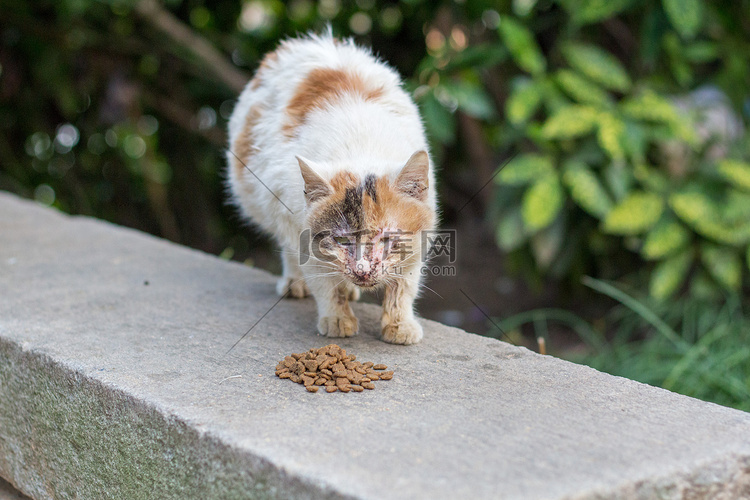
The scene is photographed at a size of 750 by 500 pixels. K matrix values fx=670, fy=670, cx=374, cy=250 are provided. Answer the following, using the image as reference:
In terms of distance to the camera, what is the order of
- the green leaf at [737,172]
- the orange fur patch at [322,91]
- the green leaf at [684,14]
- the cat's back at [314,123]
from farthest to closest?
1. the green leaf at [737,172]
2. the green leaf at [684,14]
3. the orange fur patch at [322,91]
4. the cat's back at [314,123]

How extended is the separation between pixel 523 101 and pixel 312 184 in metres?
2.16

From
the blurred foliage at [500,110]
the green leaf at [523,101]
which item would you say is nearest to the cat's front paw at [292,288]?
the blurred foliage at [500,110]

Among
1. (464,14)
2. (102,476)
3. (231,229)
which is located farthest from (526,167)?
(231,229)

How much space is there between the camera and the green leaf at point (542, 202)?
3.99 meters

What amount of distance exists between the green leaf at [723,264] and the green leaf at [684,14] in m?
1.32

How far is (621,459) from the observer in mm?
1658

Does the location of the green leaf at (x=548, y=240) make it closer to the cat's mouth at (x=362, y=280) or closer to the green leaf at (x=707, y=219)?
the green leaf at (x=707, y=219)

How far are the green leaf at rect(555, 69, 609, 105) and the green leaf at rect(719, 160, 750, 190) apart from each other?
0.80 m

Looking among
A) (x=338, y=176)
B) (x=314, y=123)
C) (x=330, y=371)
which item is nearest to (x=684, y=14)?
(x=314, y=123)

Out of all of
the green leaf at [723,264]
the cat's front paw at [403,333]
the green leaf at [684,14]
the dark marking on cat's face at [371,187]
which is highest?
the green leaf at [684,14]

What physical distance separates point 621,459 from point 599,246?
120 inches

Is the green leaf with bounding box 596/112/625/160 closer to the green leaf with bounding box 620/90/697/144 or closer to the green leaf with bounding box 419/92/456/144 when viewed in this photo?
the green leaf with bounding box 620/90/697/144

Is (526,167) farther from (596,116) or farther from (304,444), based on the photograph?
(304,444)

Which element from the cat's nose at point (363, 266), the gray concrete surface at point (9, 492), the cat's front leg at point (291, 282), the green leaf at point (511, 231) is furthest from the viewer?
the green leaf at point (511, 231)
